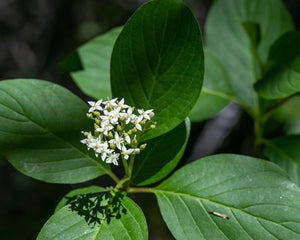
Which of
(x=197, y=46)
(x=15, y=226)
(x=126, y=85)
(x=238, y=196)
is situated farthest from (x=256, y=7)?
(x=15, y=226)

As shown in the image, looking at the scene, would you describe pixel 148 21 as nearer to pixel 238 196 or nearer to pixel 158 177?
→ pixel 158 177

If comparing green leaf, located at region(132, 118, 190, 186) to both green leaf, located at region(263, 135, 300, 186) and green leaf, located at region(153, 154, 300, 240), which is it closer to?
green leaf, located at region(153, 154, 300, 240)

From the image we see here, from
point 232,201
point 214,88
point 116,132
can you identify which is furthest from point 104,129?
point 214,88

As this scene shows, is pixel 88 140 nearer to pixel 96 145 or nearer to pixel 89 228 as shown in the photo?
pixel 96 145

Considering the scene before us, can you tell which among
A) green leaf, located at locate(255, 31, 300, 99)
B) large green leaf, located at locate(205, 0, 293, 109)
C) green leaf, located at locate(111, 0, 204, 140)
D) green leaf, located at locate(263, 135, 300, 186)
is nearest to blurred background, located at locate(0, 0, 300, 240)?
large green leaf, located at locate(205, 0, 293, 109)

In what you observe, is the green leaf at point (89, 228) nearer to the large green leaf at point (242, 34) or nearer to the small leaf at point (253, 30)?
the small leaf at point (253, 30)

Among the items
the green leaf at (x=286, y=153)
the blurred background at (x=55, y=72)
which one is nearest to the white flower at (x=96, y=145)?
the green leaf at (x=286, y=153)
